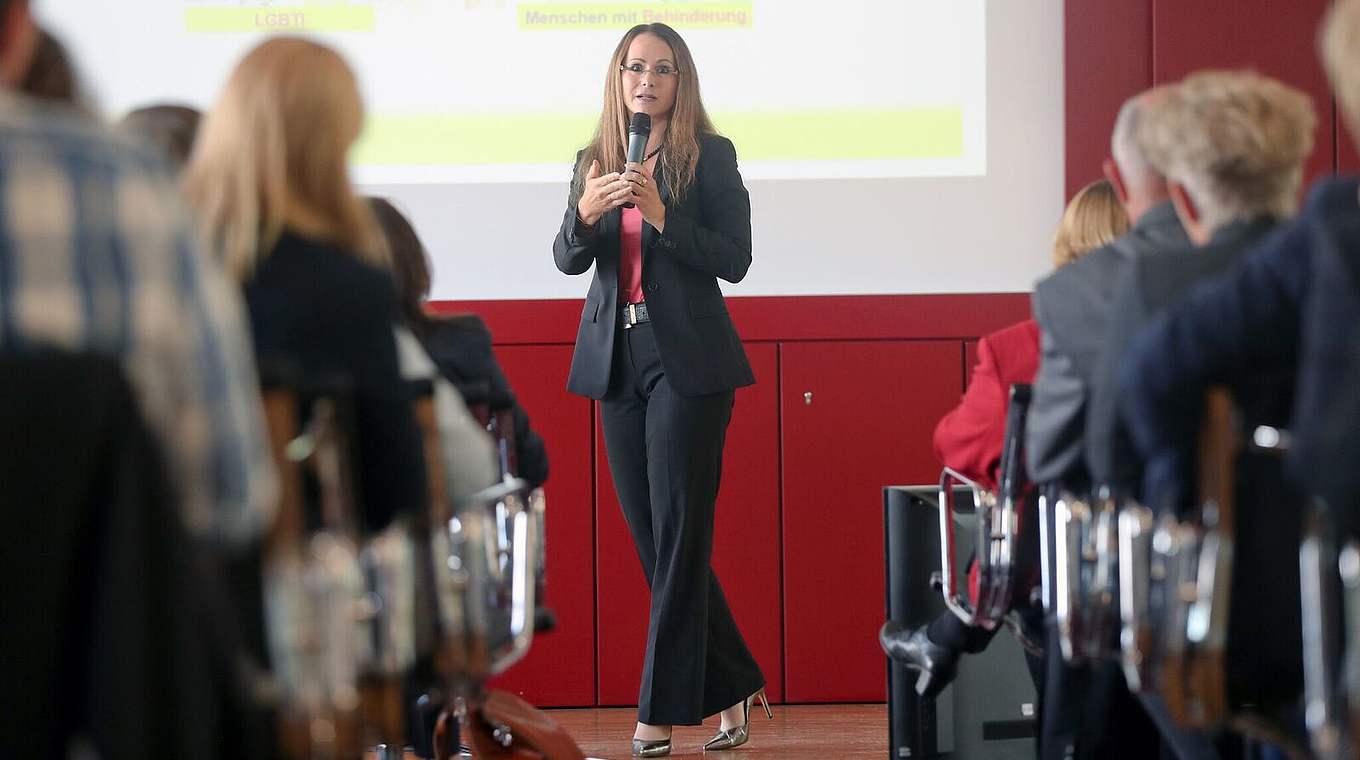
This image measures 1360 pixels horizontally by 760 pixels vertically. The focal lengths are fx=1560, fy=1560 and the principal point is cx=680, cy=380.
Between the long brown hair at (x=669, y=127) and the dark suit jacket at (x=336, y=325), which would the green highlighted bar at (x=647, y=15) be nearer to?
the long brown hair at (x=669, y=127)

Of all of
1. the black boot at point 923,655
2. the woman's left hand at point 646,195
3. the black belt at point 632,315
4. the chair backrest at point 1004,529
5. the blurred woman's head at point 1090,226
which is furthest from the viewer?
the black belt at point 632,315

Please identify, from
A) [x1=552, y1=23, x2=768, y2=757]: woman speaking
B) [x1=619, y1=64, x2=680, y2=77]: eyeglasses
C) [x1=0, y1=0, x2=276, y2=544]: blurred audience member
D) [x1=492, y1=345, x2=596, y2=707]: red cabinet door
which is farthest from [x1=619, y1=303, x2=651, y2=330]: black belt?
[x1=0, y1=0, x2=276, y2=544]: blurred audience member

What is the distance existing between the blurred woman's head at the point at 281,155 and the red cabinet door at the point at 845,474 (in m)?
2.51

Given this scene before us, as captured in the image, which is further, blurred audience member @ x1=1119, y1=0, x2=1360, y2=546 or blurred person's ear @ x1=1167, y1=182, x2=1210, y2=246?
blurred person's ear @ x1=1167, y1=182, x2=1210, y2=246

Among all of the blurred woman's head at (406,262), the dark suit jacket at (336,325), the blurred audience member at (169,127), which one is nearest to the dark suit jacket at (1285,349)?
the dark suit jacket at (336,325)

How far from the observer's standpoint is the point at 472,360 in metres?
2.70

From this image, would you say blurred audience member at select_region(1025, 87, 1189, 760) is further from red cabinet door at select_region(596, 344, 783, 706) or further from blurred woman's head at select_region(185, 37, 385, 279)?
Answer: red cabinet door at select_region(596, 344, 783, 706)

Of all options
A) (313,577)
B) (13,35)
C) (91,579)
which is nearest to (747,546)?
(313,577)

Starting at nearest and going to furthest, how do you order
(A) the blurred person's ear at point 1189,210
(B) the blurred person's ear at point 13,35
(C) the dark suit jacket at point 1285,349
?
(B) the blurred person's ear at point 13,35 < (C) the dark suit jacket at point 1285,349 < (A) the blurred person's ear at point 1189,210

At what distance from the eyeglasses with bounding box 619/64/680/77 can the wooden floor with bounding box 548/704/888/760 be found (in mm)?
1634

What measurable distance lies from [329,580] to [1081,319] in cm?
114

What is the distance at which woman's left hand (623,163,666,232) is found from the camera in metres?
3.56

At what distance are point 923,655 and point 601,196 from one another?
1.30 metres

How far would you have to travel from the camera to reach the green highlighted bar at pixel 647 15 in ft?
15.1
